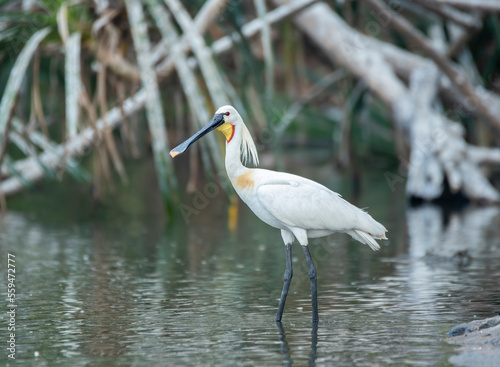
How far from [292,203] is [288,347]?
158 cm

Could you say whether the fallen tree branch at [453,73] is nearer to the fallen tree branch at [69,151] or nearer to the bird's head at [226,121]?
the fallen tree branch at [69,151]

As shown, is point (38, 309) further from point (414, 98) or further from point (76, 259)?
point (414, 98)

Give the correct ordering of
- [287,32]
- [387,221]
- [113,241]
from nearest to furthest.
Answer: [113,241]
[387,221]
[287,32]

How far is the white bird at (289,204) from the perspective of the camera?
314 inches

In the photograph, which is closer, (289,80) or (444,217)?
(444,217)

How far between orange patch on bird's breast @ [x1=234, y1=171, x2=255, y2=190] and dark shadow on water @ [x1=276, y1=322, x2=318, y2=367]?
1.23m

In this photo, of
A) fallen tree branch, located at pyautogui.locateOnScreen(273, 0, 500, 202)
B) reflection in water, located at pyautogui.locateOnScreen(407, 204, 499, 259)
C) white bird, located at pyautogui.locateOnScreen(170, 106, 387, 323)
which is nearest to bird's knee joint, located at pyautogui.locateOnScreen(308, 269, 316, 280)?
white bird, located at pyautogui.locateOnScreen(170, 106, 387, 323)

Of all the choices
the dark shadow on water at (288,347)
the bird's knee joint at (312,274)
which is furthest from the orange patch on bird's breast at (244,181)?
the dark shadow on water at (288,347)

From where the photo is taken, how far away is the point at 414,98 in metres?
16.8

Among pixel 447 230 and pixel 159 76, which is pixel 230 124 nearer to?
pixel 447 230

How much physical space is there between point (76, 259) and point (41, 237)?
2.12 m

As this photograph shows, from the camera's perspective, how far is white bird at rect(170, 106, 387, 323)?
314 inches

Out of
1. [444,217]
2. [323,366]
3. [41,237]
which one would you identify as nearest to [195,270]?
[41,237]

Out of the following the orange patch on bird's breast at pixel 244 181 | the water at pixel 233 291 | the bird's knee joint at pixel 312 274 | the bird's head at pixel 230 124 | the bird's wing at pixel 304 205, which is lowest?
the water at pixel 233 291
